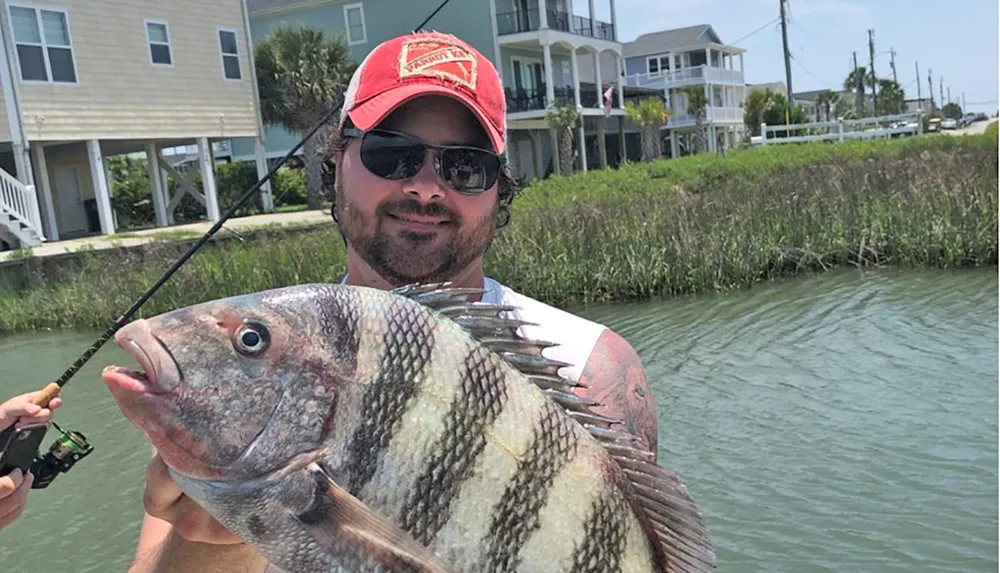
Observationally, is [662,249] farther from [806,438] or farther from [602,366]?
[602,366]

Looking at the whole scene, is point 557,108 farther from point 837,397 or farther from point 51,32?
point 837,397

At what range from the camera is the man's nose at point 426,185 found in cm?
171

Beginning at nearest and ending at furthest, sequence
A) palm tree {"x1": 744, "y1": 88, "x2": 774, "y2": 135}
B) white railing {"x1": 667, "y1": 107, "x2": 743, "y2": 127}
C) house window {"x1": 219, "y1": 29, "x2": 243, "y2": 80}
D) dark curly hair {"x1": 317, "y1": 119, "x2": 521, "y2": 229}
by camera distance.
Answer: dark curly hair {"x1": 317, "y1": 119, "x2": 521, "y2": 229}
house window {"x1": 219, "y1": 29, "x2": 243, "y2": 80}
white railing {"x1": 667, "y1": 107, "x2": 743, "y2": 127}
palm tree {"x1": 744, "y1": 88, "x2": 774, "y2": 135}

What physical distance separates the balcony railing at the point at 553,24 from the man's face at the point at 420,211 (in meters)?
29.7

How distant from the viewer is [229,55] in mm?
21391

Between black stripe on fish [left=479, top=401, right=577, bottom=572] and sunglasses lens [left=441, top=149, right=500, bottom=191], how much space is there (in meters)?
0.63

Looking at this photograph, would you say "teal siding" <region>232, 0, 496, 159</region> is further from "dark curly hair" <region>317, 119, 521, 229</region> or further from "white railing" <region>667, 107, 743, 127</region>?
"dark curly hair" <region>317, 119, 521, 229</region>

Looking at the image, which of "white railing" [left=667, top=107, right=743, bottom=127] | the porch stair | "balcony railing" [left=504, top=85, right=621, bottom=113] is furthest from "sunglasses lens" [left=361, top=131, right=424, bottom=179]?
"white railing" [left=667, top=107, right=743, bottom=127]

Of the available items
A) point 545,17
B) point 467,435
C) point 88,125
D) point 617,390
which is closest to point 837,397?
point 617,390

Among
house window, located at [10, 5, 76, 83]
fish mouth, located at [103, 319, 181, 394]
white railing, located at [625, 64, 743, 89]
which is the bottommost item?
fish mouth, located at [103, 319, 181, 394]

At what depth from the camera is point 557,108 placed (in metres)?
29.8

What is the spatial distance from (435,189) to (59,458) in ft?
4.16

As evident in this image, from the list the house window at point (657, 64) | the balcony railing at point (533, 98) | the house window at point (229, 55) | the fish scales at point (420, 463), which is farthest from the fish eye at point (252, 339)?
the house window at point (657, 64)

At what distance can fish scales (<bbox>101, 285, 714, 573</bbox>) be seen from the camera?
1.10 metres
